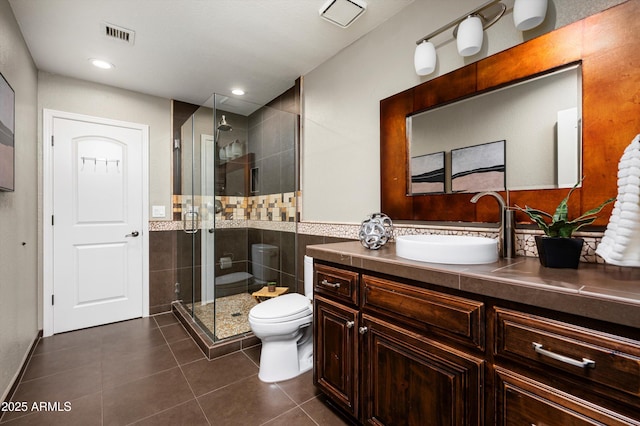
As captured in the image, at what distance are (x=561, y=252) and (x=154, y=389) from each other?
7.53 feet

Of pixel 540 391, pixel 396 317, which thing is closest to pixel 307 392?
pixel 396 317

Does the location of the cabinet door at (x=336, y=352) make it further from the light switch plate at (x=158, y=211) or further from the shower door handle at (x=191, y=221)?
the light switch plate at (x=158, y=211)

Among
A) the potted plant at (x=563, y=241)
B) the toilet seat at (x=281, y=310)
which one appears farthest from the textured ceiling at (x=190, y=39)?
the toilet seat at (x=281, y=310)

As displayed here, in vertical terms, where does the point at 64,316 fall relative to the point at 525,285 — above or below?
below

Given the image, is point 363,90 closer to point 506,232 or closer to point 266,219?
point 506,232

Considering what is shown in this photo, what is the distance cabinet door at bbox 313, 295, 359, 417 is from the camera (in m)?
1.43

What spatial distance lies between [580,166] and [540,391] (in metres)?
0.89

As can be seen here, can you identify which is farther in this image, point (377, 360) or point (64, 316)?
point (64, 316)

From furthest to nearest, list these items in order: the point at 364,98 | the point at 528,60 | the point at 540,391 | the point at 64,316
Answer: the point at 64,316 < the point at 364,98 < the point at 528,60 < the point at 540,391

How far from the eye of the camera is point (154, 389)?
5.98 feet

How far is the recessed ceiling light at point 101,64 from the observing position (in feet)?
8.07

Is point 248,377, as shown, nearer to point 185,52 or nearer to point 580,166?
point 580,166

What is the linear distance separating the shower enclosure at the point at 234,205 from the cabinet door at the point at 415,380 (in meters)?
1.49

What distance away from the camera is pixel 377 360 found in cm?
130
